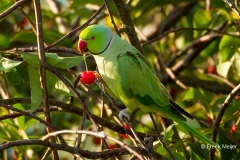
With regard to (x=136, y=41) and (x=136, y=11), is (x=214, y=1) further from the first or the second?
(x=136, y=41)

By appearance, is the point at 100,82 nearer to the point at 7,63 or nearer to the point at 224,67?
the point at 7,63

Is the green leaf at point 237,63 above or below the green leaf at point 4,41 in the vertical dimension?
below

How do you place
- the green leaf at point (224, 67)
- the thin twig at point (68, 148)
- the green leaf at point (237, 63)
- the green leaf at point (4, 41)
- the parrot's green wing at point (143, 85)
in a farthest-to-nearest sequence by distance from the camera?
the green leaf at point (4, 41) < the green leaf at point (224, 67) < the green leaf at point (237, 63) < the parrot's green wing at point (143, 85) < the thin twig at point (68, 148)

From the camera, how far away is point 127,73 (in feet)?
7.20

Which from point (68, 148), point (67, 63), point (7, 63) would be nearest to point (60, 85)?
point (67, 63)

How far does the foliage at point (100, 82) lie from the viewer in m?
1.74

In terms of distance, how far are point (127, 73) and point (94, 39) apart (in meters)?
0.23

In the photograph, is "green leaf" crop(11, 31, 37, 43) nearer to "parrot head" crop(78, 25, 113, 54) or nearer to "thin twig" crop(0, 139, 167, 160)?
"parrot head" crop(78, 25, 113, 54)

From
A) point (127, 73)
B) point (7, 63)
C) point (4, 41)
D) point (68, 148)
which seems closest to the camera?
point (68, 148)

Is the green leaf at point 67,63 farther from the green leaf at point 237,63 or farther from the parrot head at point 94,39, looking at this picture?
the green leaf at point 237,63

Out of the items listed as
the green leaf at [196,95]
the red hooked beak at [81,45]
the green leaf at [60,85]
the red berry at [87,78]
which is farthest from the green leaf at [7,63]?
the green leaf at [196,95]

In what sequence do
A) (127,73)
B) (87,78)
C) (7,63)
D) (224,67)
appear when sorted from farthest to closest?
(224,67) < (127,73) < (87,78) < (7,63)

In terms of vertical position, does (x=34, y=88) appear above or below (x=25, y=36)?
below

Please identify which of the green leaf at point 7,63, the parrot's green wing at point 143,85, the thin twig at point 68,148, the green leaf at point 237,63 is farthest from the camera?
the green leaf at point 237,63
